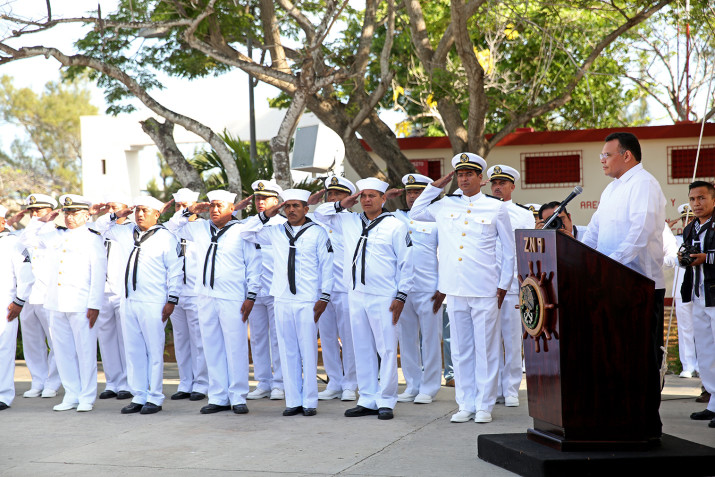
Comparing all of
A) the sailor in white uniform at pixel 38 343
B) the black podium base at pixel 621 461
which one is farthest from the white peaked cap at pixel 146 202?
the black podium base at pixel 621 461

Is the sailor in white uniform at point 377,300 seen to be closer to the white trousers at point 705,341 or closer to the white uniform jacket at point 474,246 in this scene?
the white uniform jacket at point 474,246

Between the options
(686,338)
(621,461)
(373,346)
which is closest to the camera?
(621,461)

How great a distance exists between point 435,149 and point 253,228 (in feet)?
27.4

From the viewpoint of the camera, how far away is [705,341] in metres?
6.92

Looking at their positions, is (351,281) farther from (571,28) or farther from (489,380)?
(571,28)

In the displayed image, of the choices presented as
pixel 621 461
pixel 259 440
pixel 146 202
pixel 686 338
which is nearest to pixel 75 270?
pixel 146 202

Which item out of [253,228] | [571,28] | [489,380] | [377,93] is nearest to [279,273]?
[253,228]

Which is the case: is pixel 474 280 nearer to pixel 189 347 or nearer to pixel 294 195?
pixel 294 195

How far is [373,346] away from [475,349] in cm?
96

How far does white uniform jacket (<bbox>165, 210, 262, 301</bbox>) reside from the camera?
770cm

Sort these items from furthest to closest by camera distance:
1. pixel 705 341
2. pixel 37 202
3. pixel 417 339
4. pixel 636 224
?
pixel 37 202, pixel 417 339, pixel 705 341, pixel 636 224

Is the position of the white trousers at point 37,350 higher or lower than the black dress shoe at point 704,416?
higher

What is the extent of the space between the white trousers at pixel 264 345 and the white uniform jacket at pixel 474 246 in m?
2.46

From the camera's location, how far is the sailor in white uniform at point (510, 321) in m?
7.59
